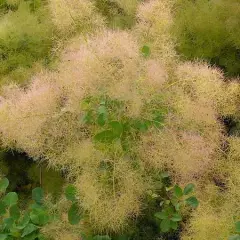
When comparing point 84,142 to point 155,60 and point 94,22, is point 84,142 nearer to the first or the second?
point 155,60

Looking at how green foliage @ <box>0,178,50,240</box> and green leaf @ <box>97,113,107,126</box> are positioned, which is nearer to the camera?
green leaf @ <box>97,113,107,126</box>

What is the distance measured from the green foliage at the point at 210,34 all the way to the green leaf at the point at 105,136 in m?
0.91

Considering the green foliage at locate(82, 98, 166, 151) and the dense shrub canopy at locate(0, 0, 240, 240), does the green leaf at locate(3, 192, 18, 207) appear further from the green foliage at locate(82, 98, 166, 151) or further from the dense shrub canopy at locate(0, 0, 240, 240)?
the green foliage at locate(82, 98, 166, 151)

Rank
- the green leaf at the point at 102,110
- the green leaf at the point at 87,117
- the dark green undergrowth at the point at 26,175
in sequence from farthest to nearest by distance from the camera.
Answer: the dark green undergrowth at the point at 26,175 → the green leaf at the point at 87,117 → the green leaf at the point at 102,110

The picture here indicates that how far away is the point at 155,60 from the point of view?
2.21 m

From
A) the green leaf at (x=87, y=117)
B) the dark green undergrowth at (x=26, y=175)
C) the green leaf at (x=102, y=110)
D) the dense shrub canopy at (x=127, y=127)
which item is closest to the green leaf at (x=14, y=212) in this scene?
the dense shrub canopy at (x=127, y=127)

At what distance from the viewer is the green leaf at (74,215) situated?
1.91 metres

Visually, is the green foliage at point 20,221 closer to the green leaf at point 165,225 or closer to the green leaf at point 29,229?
the green leaf at point 29,229

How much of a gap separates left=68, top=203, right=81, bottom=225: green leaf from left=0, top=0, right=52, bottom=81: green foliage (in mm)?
971

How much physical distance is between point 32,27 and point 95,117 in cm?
96

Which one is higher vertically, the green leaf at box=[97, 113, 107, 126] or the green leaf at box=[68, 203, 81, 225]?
the green leaf at box=[97, 113, 107, 126]

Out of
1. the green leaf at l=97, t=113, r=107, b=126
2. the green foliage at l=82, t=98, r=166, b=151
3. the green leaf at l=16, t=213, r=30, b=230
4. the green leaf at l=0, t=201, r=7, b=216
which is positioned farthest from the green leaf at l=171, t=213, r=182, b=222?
the green leaf at l=0, t=201, r=7, b=216

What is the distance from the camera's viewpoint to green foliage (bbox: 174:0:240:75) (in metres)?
2.49

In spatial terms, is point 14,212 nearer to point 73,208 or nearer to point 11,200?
point 11,200
